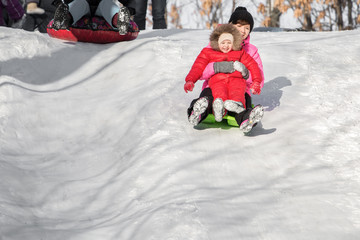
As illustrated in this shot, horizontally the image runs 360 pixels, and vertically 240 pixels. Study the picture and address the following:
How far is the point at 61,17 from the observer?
480cm

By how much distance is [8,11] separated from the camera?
565 centimetres

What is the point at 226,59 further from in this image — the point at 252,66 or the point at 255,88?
the point at 255,88

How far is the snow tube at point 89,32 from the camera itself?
17.2 ft

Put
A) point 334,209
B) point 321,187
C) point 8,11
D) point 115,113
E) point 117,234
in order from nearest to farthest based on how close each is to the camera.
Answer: point 117,234 → point 334,209 → point 321,187 → point 115,113 → point 8,11

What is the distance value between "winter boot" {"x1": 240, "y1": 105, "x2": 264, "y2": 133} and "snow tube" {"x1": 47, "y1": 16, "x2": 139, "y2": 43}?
2.77m

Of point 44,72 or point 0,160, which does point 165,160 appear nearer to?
point 0,160

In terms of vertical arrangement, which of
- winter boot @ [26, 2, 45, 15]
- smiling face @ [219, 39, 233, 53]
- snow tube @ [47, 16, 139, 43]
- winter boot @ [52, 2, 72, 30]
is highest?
winter boot @ [26, 2, 45, 15]

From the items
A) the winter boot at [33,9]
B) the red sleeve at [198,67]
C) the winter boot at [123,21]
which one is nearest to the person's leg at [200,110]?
the red sleeve at [198,67]

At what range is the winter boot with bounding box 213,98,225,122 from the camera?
3117 mm

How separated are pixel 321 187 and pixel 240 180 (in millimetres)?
447

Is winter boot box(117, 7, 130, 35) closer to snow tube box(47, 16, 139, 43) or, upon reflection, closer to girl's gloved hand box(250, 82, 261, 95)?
snow tube box(47, 16, 139, 43)

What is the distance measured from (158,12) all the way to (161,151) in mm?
4445

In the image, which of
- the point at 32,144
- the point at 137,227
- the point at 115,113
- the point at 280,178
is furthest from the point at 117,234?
the point at 115,113

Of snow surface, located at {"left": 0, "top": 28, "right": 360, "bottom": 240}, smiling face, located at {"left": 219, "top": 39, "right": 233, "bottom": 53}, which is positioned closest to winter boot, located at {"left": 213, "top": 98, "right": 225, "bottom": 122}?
snow surface, located at {"left": 0, "top": 28, "right": 360, "bottom": 240}
